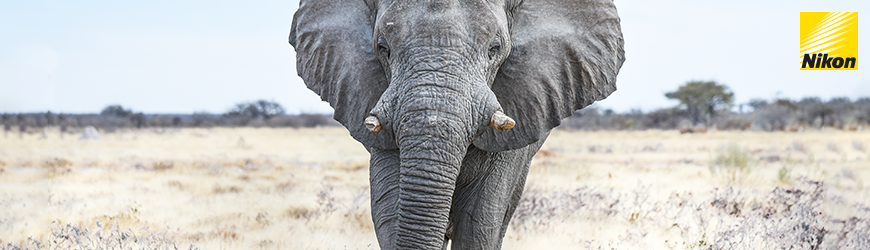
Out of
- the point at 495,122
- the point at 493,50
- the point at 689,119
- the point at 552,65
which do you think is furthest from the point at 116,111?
the point at 495,122

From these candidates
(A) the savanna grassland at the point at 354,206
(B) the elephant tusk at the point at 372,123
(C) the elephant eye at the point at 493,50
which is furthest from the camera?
(A) the savanna grassland at the point at 354,206

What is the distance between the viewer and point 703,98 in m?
42.7

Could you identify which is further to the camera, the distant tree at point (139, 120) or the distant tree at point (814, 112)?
the distant tree at point (139, 120)

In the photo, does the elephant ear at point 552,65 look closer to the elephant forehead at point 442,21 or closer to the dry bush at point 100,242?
the elephant forehead at point 442,21

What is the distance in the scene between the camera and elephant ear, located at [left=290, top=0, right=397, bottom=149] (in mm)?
3607

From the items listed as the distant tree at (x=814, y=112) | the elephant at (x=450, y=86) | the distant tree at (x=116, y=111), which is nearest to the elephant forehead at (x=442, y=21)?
the elephant at (x=450, y=86)

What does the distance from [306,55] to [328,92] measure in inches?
13.4

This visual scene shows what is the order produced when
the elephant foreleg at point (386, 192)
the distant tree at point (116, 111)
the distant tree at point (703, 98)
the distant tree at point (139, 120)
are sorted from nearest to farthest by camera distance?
the elephant foreleg at point (386, 192)
the distant tree at point (703, 98)
the distant tree at point (139, 120)
the distant tree at point (116, 111)

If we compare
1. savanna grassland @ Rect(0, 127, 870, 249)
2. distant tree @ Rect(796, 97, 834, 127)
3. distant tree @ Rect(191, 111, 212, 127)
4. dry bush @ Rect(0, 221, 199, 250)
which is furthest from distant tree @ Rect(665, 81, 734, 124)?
dry bush @ Rect(0, 221, 199, 250)

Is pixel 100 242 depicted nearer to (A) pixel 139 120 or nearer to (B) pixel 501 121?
(B) pixel 501 121

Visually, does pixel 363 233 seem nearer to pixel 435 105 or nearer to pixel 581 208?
pixel 581 208

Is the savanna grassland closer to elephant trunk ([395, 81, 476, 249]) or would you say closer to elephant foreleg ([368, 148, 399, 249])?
elephant foreleg ([368, 148, 399, 249])

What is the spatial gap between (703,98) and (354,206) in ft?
125

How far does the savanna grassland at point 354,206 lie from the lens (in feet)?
22.1
